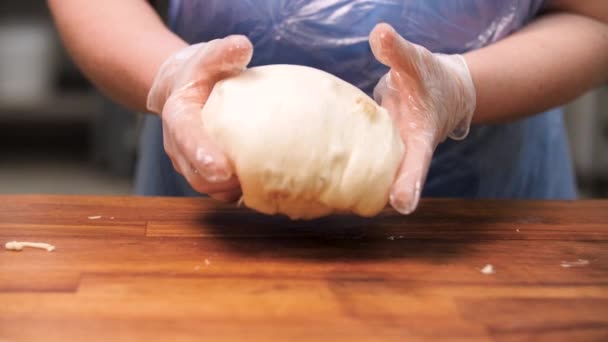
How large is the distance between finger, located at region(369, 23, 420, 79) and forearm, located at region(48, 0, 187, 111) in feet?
0.97

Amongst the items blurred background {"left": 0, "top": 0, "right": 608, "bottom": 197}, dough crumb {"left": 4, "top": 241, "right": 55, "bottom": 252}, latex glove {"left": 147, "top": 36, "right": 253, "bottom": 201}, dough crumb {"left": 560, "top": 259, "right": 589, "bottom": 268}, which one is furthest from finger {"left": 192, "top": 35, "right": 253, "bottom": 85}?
blurred background {"left": 0, "top": 0, "right": 608, "bottom": 197}

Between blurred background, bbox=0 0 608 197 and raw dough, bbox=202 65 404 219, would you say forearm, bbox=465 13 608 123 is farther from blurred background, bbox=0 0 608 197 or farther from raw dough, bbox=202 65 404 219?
blurred background, bbox=0 0 608 197

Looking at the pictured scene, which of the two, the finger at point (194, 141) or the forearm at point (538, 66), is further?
the forearm at point (538, 66)

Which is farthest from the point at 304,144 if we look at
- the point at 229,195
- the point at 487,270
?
the point at 487,270

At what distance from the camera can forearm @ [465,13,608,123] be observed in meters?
0.91

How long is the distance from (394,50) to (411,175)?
0.13 m

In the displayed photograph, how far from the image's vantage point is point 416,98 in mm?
767

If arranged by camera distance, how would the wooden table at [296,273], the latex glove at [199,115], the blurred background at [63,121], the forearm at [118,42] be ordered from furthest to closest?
1. the blurred background at [63,121]
2. the forearm at [118,42]
3. the latex glove at [199,115]
4. the wooden table at [296,273]

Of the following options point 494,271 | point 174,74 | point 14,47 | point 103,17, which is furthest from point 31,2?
point 494,271

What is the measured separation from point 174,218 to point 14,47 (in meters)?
2.18

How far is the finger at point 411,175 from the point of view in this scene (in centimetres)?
68

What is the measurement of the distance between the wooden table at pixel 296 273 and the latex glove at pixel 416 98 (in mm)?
88

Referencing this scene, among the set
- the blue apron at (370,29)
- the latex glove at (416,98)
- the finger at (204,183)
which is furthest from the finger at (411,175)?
the blue apron at (370,29)

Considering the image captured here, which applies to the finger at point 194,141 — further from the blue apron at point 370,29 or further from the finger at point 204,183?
the blue apron at point 370,29
